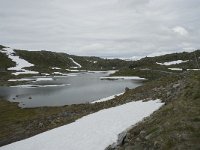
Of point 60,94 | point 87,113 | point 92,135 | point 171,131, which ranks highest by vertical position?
point 171,131

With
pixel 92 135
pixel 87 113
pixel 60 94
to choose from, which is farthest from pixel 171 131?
pixel 60 94

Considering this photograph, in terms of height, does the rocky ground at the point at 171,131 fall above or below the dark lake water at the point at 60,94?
above

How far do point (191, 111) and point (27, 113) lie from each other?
43.2m

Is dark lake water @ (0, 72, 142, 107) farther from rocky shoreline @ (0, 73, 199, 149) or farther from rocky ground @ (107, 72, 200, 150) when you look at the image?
rocky ground @ (107, 72, 200, 150)

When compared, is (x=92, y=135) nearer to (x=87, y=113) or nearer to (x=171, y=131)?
(x=171, y=131)

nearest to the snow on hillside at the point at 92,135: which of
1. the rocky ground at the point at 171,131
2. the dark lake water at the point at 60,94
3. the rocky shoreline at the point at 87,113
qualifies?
the rocky shoreline at the point at 87,113

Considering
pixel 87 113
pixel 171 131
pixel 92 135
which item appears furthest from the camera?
pixel 87 113

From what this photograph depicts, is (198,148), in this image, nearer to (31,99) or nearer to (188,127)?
(188,127)

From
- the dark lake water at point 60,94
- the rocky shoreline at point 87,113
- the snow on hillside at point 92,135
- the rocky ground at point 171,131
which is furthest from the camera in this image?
the dark lake water at point 60,94

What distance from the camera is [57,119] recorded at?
43.1m

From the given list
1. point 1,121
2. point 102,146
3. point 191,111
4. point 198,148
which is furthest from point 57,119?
point 198,148

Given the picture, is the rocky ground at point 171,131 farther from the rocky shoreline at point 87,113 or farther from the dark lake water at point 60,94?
the dark lake water at point 60,94

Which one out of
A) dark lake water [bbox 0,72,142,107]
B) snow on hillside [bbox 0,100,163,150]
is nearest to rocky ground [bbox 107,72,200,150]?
snow on hillside [bbox 0,100,163,150]

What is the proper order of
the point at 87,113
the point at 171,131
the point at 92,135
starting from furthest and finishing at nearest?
the point at 87,113
the point at 92,135
the point at 171,131
